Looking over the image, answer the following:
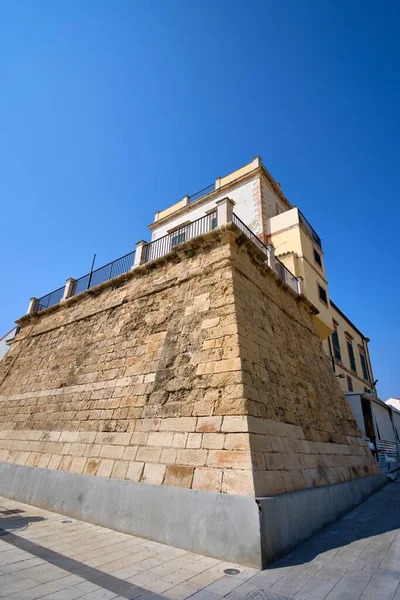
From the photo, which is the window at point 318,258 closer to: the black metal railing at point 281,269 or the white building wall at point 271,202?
the white building wall at point 271,202

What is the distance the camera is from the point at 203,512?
12.9 feet

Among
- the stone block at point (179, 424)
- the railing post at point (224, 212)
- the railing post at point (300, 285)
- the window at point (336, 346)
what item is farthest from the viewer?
the window at point (336, 346)

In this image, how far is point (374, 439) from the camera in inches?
449

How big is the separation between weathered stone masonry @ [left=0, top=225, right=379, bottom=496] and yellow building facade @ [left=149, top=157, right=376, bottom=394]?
6.46ft

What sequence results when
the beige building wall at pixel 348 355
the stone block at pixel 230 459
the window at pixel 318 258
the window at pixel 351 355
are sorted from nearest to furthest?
the stone block at pixel 230 459 < the window at pixel 318 258 < the beige building wall at pixel 348 355 < the window at pixel 351 355

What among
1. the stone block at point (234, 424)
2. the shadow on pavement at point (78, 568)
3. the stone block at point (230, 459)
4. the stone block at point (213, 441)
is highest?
the stone block at point (234, 424)

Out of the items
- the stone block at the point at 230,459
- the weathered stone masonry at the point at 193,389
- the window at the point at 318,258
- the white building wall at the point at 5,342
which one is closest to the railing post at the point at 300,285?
the weathered stone masonry at the point at 193,389

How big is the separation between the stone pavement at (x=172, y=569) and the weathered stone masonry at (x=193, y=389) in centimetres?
77

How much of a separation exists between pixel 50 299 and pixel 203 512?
35.3 feet

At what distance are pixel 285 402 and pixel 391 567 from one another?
267 cm

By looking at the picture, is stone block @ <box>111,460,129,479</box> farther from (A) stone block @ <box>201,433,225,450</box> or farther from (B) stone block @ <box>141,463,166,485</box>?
(A) stone block @ <box>201,433,225,450</box>

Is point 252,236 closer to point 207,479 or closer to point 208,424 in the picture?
point 208,424

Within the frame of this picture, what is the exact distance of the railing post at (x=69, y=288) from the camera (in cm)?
1139

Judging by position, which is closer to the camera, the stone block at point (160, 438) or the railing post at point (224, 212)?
the stone block at point (160, 438)
